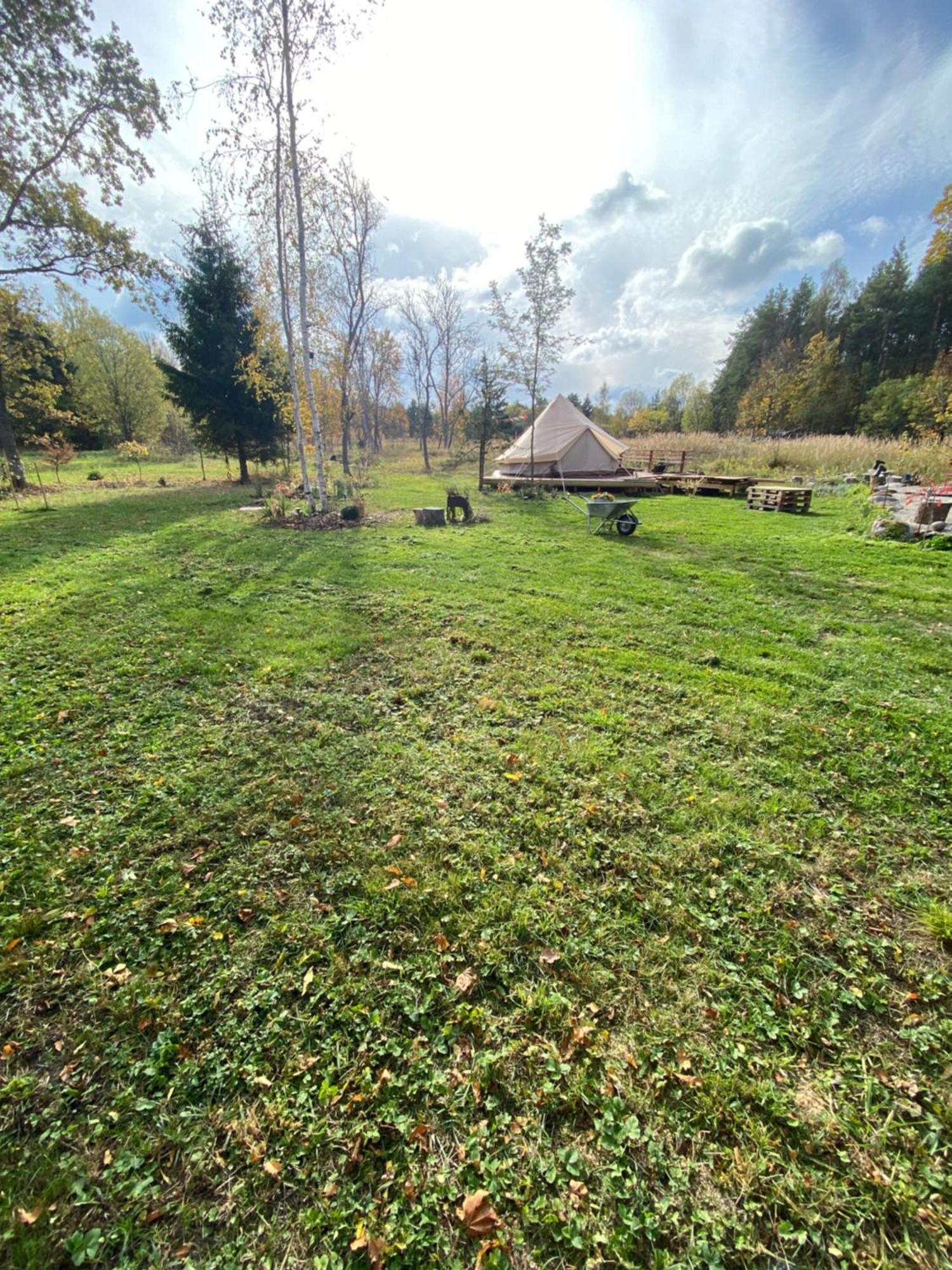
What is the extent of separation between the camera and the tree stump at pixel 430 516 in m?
12.0

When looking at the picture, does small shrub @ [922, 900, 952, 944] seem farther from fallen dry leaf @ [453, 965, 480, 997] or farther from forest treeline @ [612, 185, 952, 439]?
forest treeline @ [612, 185, 952, 439]

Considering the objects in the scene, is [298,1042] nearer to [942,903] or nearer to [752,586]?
[942,903]

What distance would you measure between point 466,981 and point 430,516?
10.9 metres

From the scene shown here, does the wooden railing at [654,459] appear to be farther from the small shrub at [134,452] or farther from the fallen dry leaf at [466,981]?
the fallen dry leaf at [466,981]

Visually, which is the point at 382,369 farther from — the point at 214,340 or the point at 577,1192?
the point at 577,1192

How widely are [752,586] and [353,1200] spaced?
7.60 metres

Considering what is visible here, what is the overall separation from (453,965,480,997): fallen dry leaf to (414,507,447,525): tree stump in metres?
10.8

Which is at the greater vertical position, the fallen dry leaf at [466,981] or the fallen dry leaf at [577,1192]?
the fallen dry leaf at [466,981]

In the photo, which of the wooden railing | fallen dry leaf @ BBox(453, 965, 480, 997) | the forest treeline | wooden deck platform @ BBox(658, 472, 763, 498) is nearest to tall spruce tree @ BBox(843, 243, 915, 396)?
the forest treeline

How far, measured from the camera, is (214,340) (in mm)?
18344

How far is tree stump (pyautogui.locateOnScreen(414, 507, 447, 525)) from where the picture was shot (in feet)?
39.3

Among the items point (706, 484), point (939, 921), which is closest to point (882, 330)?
point (706, 484)

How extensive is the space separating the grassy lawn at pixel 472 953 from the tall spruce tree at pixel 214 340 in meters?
17.3

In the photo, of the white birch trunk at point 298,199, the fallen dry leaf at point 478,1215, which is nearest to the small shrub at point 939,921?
the fallen dry leaf at point 478,1215
